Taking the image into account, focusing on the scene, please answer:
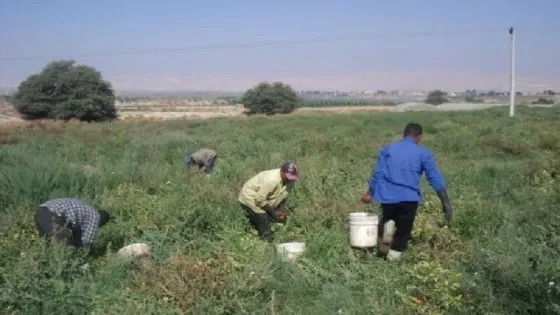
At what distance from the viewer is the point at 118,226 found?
7.26 meters

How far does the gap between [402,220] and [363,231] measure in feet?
1.42

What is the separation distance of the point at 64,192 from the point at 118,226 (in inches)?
60.1

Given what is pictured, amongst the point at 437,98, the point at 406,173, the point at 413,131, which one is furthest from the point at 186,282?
the point at 437,98

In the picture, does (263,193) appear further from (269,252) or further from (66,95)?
(66,95)

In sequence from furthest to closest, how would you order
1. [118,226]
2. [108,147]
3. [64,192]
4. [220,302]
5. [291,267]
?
[108,147], [64,192], [118,226], [291,267], [220,302]

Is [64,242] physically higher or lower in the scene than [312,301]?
higher

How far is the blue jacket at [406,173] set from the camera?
630cm

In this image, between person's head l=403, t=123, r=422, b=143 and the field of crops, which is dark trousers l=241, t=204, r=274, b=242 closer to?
the field of crops

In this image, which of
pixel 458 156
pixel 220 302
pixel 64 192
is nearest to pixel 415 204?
pixel 220 302

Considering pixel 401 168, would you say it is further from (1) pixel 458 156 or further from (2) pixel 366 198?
(1) pixel 458 156

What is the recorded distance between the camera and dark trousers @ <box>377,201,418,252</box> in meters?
6.35

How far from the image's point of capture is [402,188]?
20.7ft

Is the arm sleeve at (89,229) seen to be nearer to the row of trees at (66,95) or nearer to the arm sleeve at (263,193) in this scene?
the arm sleeve at (263,193)

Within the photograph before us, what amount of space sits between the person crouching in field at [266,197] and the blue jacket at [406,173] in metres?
1.17
